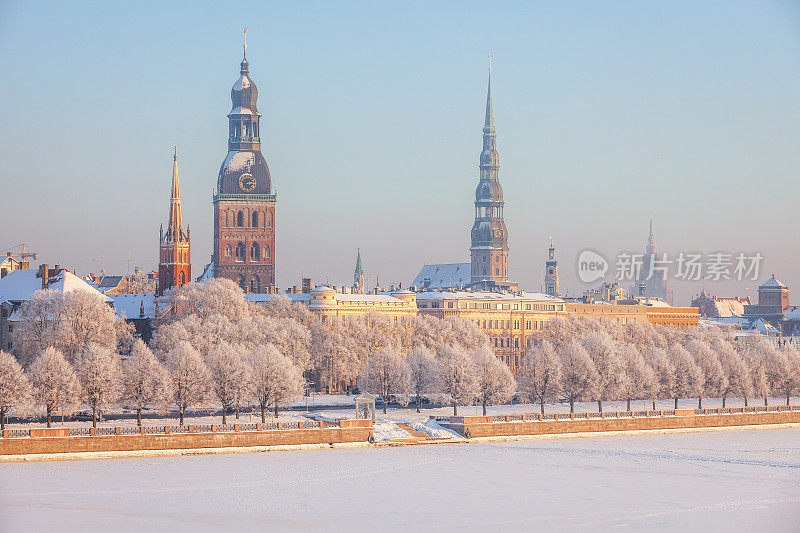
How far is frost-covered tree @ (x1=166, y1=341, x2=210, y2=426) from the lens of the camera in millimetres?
93875

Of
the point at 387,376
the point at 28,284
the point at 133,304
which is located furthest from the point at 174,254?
the point at 387,376

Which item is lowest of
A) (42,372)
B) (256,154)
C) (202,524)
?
(202,524)

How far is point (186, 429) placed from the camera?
85.8 metres

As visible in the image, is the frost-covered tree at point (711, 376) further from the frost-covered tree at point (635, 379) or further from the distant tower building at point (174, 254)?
the distant tower building at point (174, 254)

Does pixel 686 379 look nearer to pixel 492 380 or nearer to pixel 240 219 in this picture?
pixel 492 380

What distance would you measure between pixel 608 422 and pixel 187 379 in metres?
29.2

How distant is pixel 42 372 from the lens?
90062mm

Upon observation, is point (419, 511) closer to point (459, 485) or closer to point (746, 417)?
point (459, 485)

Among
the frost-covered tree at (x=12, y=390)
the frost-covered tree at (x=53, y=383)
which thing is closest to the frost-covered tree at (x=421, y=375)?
the frost-covered tree at (x=53, y=383)

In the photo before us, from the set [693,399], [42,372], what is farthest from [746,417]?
[42,372]

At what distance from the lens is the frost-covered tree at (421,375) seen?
370 ft

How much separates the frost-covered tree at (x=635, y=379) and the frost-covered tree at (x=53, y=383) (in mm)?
43731

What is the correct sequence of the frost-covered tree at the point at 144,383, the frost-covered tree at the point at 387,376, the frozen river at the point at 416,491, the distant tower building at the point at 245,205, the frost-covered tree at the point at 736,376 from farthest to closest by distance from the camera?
the distant tower building at the point at 245,205, the frost-covered tree at the point at 736,376, the frost-covered tree at the point at 387,376, the frost-covered tree at the point at 144,383, the frozen river at the point at 416,491

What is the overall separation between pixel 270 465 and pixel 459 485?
12.0m
